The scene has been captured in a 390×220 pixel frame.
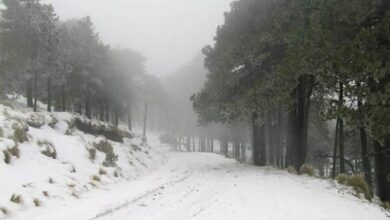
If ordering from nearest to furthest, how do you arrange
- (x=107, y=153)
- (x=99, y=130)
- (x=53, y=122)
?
(x=107, y=153)
(x=53, y=122)
(x=99, y=130)

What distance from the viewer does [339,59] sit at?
13844 millimetres

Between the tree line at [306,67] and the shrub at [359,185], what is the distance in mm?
533

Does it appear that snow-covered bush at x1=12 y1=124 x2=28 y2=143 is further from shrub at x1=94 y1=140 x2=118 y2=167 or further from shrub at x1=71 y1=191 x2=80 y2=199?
shrub at x1=94 y1=140 x2=118 y2=167

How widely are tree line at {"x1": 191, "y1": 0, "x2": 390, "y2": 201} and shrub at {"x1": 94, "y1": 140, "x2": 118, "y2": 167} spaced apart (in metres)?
6.96

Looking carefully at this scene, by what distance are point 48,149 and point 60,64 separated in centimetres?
1738

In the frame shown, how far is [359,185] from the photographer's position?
A: 15992 mm

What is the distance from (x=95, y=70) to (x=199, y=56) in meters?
30.7

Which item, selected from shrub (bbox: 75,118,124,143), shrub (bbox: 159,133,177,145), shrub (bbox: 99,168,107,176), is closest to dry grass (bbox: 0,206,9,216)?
shrub (bbox: 99,168,107,176)

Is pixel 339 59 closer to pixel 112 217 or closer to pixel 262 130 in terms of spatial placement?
pixel 112 217

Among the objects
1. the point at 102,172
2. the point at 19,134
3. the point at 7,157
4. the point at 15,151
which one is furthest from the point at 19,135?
the point at 102,172

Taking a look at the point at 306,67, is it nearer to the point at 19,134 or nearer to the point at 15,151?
the point at 15,151

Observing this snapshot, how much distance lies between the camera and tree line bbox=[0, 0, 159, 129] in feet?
97.9

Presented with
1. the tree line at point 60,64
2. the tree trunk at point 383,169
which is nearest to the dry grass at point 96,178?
the tree trunk at point 383,169

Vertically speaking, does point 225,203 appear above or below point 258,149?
below
